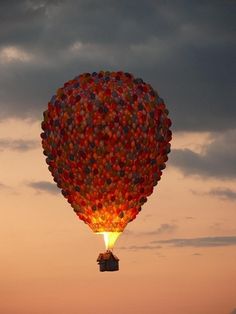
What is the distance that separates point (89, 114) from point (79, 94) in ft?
3.79

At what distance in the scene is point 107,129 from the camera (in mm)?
93312

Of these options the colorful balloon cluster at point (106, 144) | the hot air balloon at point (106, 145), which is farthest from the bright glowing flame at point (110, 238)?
the colorful balloon cluster at point (106, 144)

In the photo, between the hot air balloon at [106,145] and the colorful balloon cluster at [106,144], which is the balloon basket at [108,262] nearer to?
the hot air balloon at [106,145]

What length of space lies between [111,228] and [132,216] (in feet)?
4.07

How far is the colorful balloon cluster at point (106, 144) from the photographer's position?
3679 inches

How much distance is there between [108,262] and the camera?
9475 cm

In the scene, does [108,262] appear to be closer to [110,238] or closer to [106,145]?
[110,238]

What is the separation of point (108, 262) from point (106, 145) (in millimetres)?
5000

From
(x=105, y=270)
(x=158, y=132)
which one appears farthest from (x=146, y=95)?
(x=105, y=270)

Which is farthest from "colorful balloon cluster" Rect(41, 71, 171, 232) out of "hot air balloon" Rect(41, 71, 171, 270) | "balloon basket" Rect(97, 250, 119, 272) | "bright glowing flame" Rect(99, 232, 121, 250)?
"balloon basket" Rect(97, 250, 119, 272)

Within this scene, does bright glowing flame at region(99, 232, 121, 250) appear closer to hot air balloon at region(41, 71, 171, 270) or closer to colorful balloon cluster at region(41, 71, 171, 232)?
hot air balloon at region(41, 71, 171, 270)

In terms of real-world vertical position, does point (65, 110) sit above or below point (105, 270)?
above

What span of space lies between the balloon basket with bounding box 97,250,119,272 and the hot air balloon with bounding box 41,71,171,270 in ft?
0.19

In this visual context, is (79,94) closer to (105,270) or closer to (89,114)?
(89,114)
